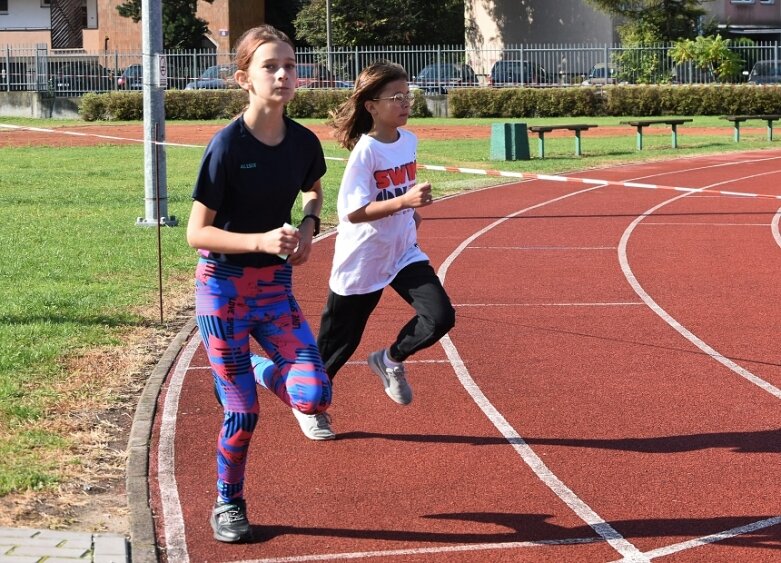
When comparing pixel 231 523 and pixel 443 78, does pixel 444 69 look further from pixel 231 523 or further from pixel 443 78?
Result: pixel 231 523

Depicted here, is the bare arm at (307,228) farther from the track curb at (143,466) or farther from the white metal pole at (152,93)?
the white metal pole at (152,93)

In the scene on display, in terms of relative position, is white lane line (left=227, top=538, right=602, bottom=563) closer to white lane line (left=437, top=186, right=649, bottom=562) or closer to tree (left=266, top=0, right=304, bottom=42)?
white lane line (left=437, top=186, right=649, bottom=562)

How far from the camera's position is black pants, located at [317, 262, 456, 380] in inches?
256

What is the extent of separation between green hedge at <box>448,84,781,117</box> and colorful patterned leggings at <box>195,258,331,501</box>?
35.4 metres

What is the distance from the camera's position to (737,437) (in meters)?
6.71

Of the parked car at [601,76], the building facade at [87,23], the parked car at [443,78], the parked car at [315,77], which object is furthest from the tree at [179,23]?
the parked car at [601,76]

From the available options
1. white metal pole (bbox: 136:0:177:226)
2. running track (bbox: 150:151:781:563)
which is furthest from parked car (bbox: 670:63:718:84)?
running track (bbox: 150:151:781:563)

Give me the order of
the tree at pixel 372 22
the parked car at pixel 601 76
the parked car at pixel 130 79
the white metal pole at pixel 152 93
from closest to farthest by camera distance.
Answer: the white metal pole at pixel 152 93, the parked car at pixel 601 76, the parked car at pixel 130 79, the tree at pixel 372 22

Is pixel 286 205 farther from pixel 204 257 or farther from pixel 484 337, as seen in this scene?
pixel 484 337

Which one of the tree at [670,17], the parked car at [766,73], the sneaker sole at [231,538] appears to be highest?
the tree at [670,17]

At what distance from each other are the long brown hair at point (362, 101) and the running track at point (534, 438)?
5.24 ft

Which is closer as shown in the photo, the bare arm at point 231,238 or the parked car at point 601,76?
the bare arm at point 231,238

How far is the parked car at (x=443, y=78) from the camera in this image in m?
44.0

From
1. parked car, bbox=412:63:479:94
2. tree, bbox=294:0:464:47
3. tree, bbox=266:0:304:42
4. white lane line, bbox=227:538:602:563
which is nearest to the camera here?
white lane line, bbox=227:538:602:563
